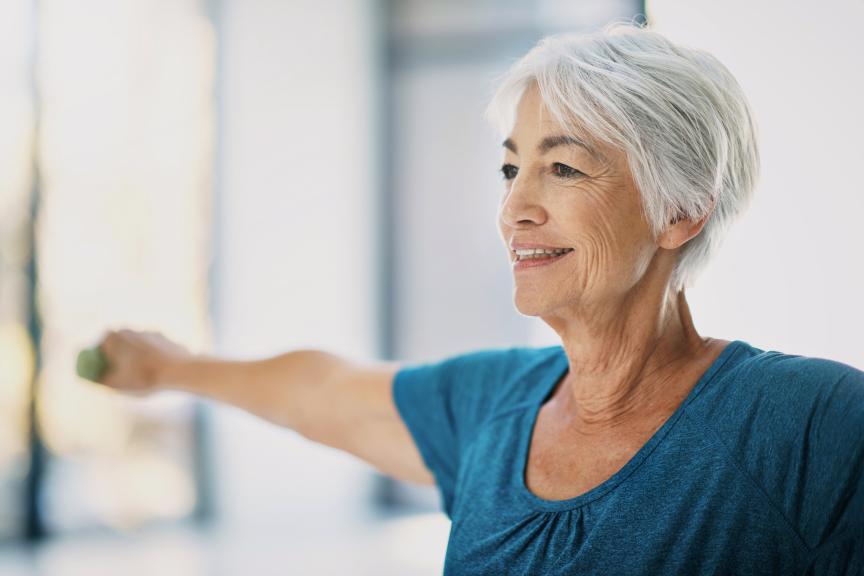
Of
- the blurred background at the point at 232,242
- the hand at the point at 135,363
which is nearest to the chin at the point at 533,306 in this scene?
the hand at the point at 135,363

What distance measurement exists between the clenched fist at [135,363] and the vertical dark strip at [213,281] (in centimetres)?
251

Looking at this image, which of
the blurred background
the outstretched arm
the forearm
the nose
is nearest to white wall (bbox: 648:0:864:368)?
the nose

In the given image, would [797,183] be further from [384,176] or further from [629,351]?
[384,176]

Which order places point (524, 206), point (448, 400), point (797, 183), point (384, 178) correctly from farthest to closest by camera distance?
point (384, 178)
point (448, 400)
point (797, 183)
point (524, 206)

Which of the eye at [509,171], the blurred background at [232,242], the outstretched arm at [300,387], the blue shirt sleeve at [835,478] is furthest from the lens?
the blurred background at [232,242]

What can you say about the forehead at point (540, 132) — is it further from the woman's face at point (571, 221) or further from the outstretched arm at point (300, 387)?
the outstretched arm at point (300, 387)

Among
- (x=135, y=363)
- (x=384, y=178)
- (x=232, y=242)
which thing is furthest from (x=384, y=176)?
(x=135, y=363)

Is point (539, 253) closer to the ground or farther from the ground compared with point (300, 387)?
farther from the ground

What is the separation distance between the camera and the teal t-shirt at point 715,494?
922mm

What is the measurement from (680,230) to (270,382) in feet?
2.64

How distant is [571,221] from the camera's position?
3.81 ft

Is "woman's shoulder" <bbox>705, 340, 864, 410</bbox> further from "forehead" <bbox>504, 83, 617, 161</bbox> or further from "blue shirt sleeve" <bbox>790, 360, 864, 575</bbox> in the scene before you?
"forehead" <bbox>504, 83, 617, 161</bbox>

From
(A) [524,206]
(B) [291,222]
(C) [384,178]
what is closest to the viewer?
(A) [524,206]

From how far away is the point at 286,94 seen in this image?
441cm
